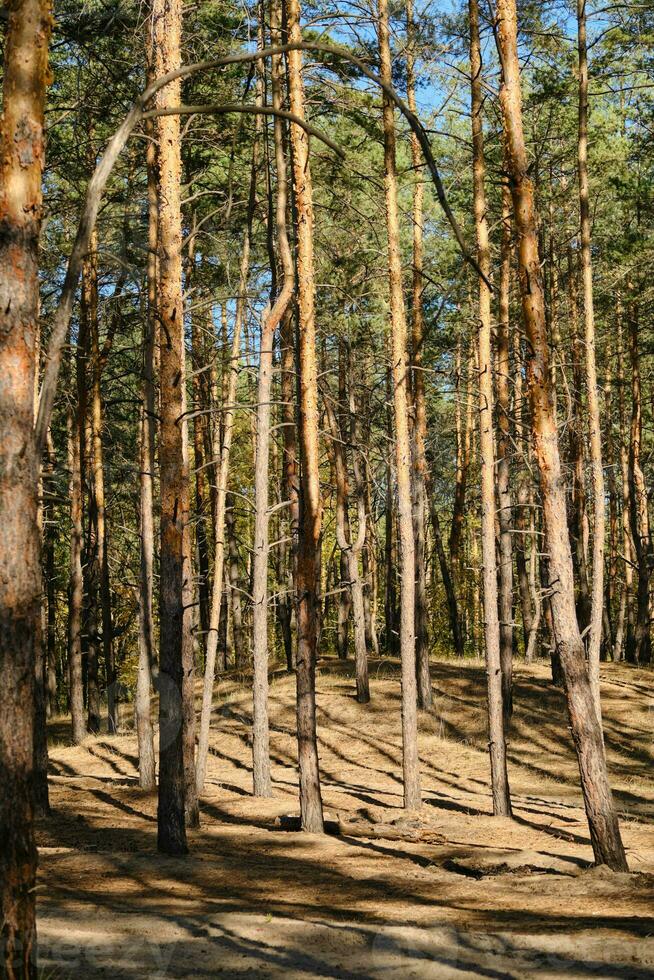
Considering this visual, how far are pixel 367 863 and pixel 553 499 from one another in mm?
4651

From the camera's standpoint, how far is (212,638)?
1647 centimetres

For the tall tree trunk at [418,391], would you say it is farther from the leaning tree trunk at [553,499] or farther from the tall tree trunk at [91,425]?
the tall tree trunk at [91,425]

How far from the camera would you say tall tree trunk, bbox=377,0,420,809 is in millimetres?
14117

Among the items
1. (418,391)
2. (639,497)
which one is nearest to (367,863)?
(418,391)

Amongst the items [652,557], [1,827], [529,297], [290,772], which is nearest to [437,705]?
[290,772]

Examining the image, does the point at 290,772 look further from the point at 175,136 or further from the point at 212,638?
the point at 175,136

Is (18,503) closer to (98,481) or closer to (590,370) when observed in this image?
(590,370)

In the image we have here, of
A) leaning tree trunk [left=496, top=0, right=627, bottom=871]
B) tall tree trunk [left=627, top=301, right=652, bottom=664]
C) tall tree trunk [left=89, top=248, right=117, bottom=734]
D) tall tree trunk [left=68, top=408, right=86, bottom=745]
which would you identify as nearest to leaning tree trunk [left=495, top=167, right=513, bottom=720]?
leaning tree trunk [left=496, top=0, right=627, bottom=871]

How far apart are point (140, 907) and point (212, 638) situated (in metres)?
8.47

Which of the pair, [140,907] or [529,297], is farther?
[529,297]

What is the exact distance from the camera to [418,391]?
20.4 m

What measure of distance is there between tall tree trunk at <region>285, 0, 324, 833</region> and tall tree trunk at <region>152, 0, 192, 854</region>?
1794 mm

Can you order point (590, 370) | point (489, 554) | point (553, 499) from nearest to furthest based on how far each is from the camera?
point (553, 499) → point (489, 554) → point (590, 370)

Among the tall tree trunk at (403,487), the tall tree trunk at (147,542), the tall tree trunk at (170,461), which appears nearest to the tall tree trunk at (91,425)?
the tall tree trunk at (147,542)
